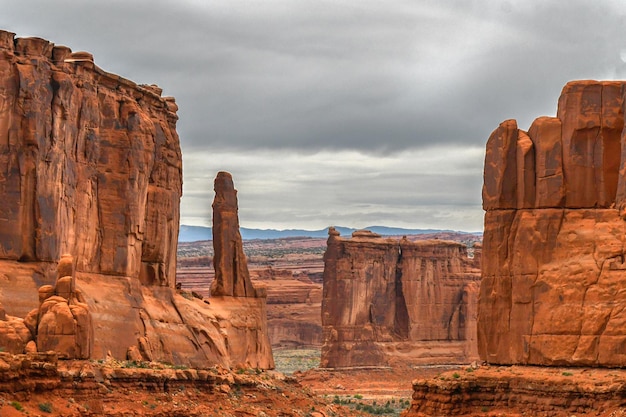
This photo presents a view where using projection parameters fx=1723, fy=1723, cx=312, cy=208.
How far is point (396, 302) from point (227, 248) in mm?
45398

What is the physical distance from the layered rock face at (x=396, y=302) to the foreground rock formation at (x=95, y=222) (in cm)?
3929

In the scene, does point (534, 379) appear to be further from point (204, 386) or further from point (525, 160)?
point (204, 386)

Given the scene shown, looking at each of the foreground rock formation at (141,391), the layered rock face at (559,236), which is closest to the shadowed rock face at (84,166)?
the foreground rock formation at (141,391)

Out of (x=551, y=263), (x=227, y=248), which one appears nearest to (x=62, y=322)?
(x=551, y=263)

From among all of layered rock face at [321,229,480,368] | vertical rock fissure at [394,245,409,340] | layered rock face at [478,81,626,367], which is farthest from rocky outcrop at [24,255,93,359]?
vertical rock fissure at [394,245,409,340]

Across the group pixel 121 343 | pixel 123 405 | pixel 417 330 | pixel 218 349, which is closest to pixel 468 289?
pixel 417 330

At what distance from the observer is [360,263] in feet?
388

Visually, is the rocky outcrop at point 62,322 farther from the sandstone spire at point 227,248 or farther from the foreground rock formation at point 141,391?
the sandstone spire at point 227,248

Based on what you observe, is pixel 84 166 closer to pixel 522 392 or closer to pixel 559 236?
pixel 559 236

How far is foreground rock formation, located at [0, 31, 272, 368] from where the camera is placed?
5712 centimetres

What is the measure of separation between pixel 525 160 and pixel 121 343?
69.3 feet

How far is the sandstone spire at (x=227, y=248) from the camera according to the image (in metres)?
77.6

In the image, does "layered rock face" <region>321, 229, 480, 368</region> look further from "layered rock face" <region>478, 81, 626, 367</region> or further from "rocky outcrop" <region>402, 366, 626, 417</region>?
"rocky outcrop" <region>402, 366, 626, 417</region>

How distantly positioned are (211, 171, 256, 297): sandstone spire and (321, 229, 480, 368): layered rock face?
38.8 meters
